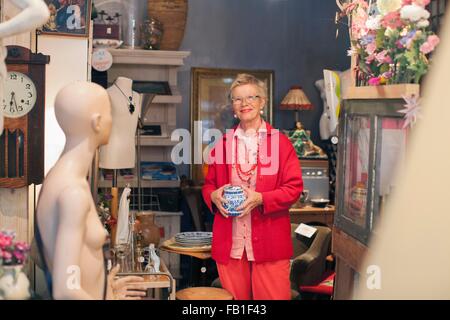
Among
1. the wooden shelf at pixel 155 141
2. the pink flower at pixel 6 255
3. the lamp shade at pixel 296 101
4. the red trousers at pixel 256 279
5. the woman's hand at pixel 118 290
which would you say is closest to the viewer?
the pink flower at pixel 6 255

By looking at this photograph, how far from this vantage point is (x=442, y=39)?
2555mm

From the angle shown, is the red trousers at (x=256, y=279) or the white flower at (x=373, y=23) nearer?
the white flower at (x=373, y=23)

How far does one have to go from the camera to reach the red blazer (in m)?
3.21

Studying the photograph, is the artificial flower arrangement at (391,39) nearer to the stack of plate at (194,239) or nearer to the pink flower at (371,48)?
the pink flower at (371,48)

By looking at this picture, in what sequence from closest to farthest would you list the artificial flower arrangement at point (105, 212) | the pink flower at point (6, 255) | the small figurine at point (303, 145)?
the pink flower at point (6, 255)
the artificial flower arrangement at point (105, 212)
the small figurine at point (303, 145)

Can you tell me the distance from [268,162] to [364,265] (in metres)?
0.68

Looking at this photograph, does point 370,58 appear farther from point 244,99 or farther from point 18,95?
point 18,95

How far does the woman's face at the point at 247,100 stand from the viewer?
3.14 m

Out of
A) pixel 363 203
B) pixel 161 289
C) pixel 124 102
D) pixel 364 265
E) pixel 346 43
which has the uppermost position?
pixel 346 43

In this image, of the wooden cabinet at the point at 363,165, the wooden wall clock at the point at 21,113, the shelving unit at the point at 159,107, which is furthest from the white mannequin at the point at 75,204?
the shelving unit at the point at 159,107

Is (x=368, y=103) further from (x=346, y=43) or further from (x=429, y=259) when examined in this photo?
(x=346, y=43)

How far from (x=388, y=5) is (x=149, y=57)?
9.80 feet

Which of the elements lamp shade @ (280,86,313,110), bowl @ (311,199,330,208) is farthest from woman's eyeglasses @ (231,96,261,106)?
lamp shade @ (280,86,313,110)
